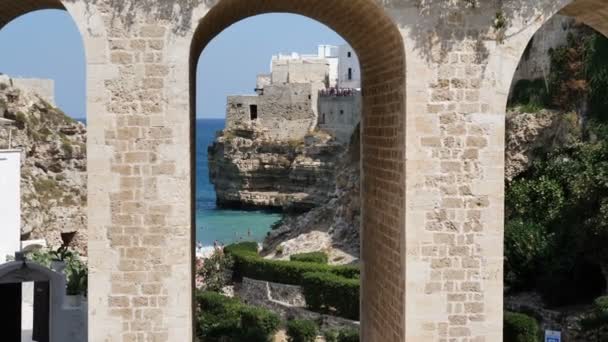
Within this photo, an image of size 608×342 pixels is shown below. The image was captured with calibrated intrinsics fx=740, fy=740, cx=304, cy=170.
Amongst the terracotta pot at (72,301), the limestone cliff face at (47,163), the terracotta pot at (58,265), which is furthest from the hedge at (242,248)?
the terracotta pot at (72,301)

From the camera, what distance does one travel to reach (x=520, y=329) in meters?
13.4

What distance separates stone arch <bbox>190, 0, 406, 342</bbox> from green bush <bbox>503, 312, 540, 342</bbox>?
514cm

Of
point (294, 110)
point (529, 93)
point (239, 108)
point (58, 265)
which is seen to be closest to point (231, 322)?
point (58, 265)

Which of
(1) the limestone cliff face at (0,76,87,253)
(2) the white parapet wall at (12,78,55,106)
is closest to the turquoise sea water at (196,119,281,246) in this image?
(2) the white parapet wall at (12,78,55,106)

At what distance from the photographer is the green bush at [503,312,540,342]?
13391mm

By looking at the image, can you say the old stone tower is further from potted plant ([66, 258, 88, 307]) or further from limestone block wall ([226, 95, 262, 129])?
limestone block wall ([226, 95, 262, 129])

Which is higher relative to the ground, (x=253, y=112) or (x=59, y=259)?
(x=253, y=112)

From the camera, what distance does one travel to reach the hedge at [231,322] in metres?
14.2

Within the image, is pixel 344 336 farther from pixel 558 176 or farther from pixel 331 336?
pixel 558 176

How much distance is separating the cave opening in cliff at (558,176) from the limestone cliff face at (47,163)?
35.5 ft

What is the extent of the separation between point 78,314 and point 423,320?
187 inches

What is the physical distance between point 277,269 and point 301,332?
6133mm

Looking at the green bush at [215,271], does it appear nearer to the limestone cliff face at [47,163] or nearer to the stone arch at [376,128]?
the limestone cliff face at [47,163]

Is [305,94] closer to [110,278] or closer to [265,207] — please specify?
[265,207]
